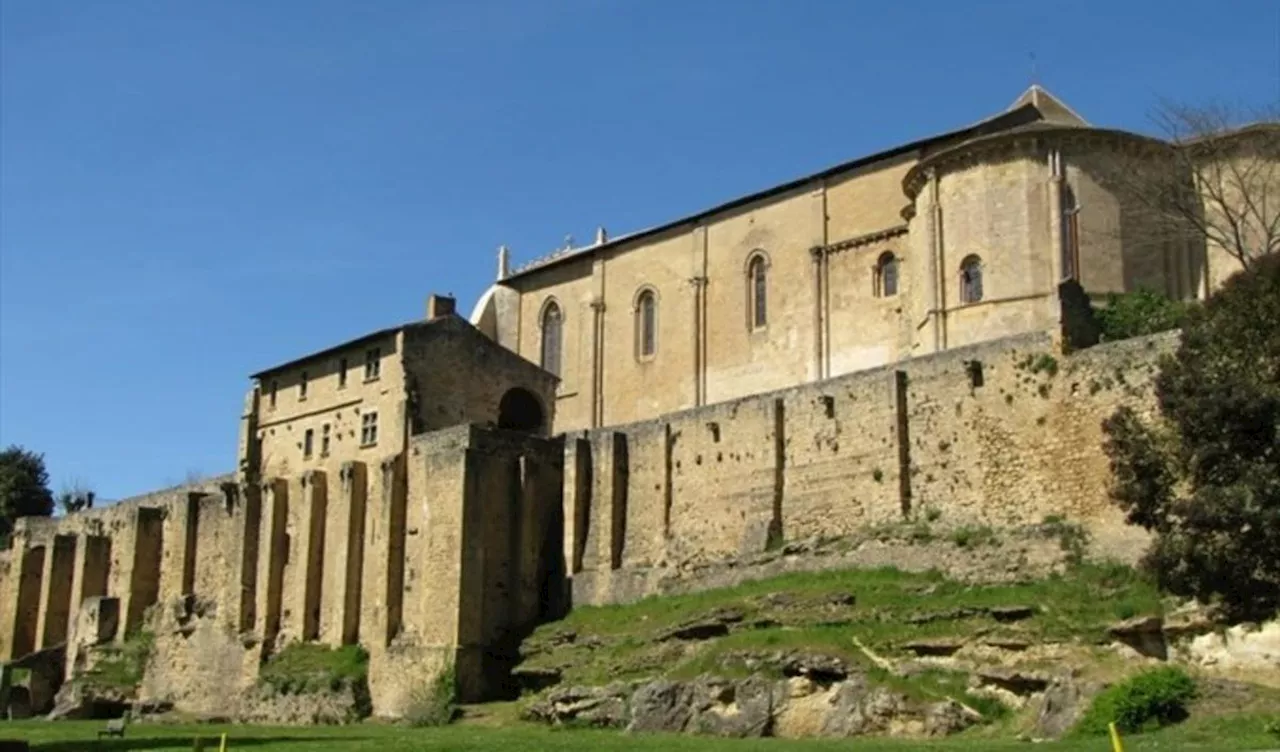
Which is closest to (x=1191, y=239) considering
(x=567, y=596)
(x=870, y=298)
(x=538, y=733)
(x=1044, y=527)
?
(x=870, y=298)

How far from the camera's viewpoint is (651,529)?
1747 inches

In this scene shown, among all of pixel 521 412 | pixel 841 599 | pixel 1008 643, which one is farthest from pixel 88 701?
pixel 1008 643

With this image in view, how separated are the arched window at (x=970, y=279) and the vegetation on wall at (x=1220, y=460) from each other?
683 inches

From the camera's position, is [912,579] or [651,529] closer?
[912,579]

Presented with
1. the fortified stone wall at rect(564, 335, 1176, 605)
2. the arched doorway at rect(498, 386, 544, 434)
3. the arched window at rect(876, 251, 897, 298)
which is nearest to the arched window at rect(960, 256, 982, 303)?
the arched window at rect(876, 251, 897, 298)

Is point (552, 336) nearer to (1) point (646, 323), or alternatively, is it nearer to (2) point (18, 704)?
(1) point (646, 323)

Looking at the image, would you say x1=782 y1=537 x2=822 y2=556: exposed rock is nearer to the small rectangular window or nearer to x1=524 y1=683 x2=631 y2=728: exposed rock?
x1=524 y1=683 x2=631 y2=728: exposed rock

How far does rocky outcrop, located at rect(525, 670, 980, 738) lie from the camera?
30.6 meters

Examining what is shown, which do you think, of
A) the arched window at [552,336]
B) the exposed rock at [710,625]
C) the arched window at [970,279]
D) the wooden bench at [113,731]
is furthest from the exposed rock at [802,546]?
the arched window at [552,336]

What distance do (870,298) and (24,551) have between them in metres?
38.8

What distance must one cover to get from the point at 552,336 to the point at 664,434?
27.9 m

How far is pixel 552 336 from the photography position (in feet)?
236

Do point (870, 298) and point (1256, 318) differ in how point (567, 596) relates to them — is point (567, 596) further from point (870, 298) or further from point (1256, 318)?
point (1256, 318)

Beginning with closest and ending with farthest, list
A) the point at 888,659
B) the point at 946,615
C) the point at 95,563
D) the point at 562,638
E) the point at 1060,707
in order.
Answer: the point at 1060,707, the point at 888,659, the point at 946,615, the point at 562,638, the point at 95,563
